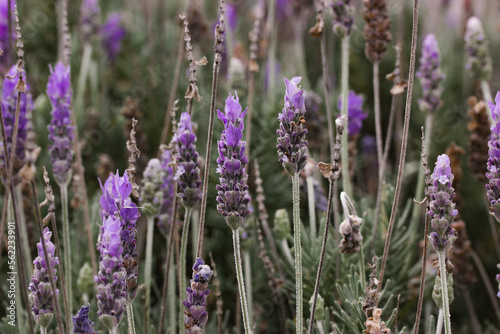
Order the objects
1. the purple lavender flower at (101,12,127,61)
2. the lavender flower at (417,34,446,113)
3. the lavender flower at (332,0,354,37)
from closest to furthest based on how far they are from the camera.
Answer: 1. the lavender flower at (332,0,354,37)
2. the lavender flower at (417,34,446,113)
3. the purple lavender flower at (101,12,127,61)

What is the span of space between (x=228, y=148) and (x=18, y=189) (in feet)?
1.39

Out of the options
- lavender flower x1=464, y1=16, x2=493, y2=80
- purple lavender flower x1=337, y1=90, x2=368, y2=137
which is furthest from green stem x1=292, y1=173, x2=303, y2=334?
lavender flower x1=464, y1=16, x2=493, y2=80

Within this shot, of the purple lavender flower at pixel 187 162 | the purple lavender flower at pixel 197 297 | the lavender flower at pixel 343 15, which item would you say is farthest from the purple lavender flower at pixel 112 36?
the purple lavender flower at pixel 197 297

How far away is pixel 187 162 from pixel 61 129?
11.8 inches

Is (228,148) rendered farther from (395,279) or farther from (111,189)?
(395,279)

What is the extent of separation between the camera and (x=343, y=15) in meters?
0.99

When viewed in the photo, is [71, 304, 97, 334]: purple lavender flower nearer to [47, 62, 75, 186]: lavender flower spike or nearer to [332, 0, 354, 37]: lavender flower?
[47, 62, 75, 186]: lavender flower spike

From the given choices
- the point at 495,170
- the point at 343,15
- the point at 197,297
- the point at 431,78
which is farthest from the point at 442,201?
the point at 431,78

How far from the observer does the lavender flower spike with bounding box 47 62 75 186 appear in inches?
36.8

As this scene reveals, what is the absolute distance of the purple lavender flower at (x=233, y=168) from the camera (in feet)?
2.22

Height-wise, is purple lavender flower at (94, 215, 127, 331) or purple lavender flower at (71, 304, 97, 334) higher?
purple lavender flower at (94, 215, 127, 331)

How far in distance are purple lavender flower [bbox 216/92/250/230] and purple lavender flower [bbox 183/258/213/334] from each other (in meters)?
0.06

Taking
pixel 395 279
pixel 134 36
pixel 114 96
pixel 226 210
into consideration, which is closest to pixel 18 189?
pixel 226 210

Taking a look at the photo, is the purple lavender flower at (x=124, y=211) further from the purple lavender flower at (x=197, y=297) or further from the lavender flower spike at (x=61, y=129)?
the lavender flower spike at (x=61, y=129)
